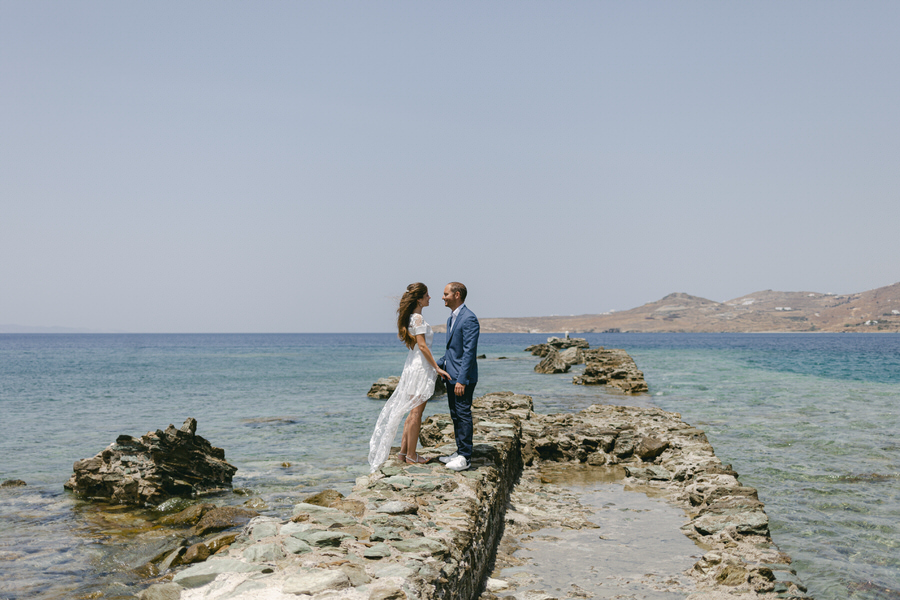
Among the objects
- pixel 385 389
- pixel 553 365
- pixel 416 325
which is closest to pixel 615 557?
pixel 416 325

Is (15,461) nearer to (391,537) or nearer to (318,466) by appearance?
(318,466)

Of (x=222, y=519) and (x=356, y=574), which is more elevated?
(x=356, y=574)

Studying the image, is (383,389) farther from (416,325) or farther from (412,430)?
(416,325)

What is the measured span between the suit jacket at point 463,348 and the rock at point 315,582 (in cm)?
341

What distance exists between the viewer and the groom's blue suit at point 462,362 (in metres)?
7.53

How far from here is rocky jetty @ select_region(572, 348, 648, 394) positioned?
2991 cm

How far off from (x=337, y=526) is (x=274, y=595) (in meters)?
1.51

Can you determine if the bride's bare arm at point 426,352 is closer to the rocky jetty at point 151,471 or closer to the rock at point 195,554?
the rock at point 195,554

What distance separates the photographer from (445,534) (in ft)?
18.5

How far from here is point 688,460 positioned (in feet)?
36.9

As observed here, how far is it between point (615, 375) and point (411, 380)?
26250 mm

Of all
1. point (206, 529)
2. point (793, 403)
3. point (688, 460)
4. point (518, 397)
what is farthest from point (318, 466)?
point (793, 403)

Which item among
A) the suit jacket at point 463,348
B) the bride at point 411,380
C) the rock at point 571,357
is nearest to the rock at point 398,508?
the bride at point 411,380

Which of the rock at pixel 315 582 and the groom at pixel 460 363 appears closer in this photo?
the rock at pixel 315 582
